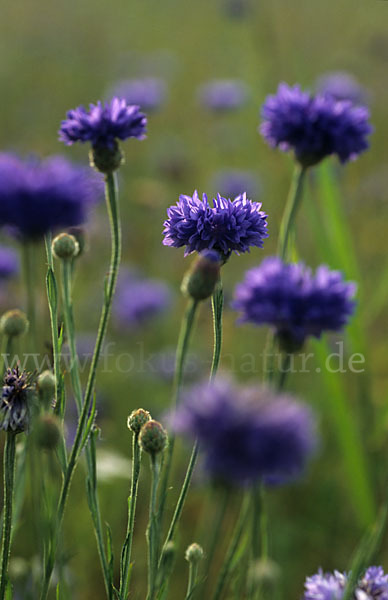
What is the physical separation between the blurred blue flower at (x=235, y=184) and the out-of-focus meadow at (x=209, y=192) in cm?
6

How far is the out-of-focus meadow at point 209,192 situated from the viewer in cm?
181

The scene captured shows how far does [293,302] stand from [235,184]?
2.59 meters

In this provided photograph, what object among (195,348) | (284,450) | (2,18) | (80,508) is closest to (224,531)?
(80,508)

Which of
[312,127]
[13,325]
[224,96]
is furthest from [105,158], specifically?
[224,96]

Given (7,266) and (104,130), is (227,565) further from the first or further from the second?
(7,266)

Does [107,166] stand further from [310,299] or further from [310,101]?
[310,101]

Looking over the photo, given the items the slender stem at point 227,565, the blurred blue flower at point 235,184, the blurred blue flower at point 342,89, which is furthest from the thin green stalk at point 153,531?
the blurred blue flower at point 342,89

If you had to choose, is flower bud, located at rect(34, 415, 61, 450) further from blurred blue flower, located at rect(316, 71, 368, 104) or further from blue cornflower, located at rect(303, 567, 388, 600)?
blurred blue flower, located at rect(316, 71, 368, 104)

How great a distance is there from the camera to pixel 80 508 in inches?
75.7

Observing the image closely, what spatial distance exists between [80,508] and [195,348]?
3.03 ft

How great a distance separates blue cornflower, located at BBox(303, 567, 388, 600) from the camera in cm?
68

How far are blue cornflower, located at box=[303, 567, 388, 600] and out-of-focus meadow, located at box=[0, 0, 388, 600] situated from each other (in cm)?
25

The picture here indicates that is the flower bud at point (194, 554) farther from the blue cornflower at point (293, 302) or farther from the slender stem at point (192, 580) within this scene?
the blue cornflower at point (293, 302)

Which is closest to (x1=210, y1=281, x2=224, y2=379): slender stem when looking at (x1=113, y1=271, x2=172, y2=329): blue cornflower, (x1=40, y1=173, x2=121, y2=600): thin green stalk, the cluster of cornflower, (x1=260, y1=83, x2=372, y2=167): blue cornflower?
the cluster of cornflower
